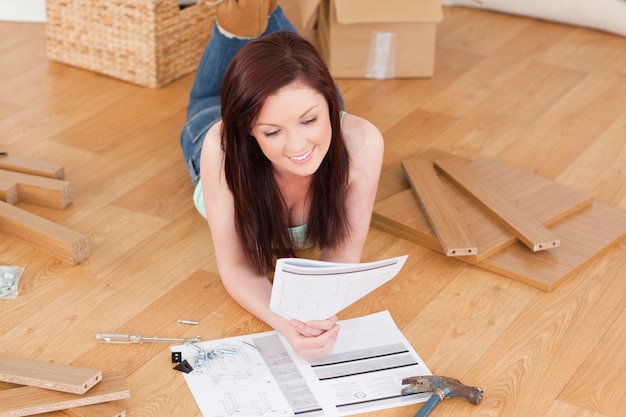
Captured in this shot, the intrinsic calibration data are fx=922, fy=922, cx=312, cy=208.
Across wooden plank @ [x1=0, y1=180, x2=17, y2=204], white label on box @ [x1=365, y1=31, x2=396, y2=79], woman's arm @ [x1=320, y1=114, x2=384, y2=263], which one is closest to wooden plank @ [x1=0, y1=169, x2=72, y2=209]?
wooden plank @ [x1=0, y1=180, x2=17, y2=204]

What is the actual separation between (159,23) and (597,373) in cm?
194

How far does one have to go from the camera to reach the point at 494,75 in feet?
11.4

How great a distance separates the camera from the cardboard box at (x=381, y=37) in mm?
3236

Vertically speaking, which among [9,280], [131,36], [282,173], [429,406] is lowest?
[9,280]

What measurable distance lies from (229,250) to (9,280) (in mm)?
560

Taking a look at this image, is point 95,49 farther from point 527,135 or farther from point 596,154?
point 596,154

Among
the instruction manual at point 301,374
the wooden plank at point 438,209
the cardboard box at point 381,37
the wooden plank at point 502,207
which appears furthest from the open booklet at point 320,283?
the cardboard box at point 381,37

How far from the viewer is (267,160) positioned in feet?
6.69

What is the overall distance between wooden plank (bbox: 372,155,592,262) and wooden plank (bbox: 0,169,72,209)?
33.5 inches

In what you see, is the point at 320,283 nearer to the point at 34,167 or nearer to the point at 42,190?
the point at 42,190

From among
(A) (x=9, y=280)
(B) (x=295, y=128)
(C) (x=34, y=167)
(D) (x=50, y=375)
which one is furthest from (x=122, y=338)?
(C) (x=34, y=167)

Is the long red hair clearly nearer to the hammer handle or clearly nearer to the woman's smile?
the woman's smile

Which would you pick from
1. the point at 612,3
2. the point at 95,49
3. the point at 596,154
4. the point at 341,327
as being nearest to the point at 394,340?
the point at 341,327

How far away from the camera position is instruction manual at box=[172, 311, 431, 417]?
1.83 m
